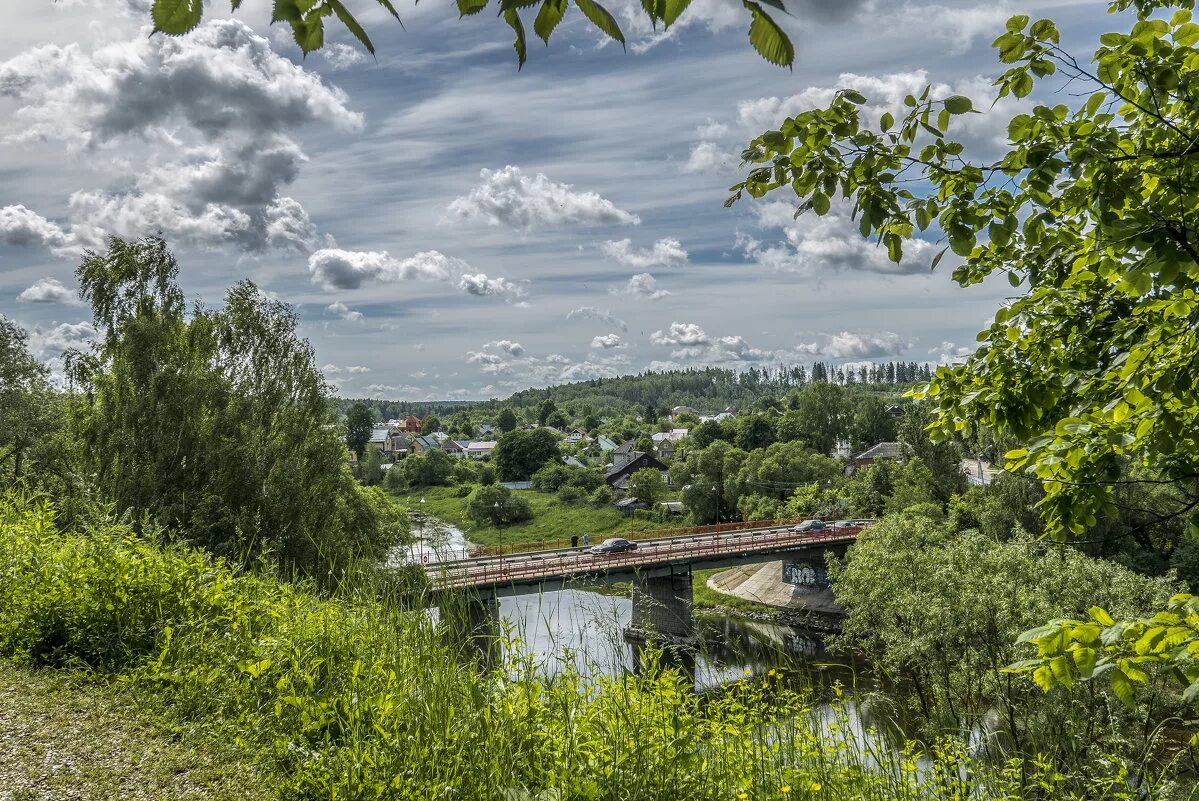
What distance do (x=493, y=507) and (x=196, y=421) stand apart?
4221 centimetres

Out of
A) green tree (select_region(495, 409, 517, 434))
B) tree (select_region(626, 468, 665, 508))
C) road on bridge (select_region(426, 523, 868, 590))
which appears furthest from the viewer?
green tree (select_region(495, 409, 517, 434))

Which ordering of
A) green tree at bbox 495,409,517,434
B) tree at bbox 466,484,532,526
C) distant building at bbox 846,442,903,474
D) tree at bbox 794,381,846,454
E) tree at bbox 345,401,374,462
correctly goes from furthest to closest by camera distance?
green tree at bbox 495,409,517,434, tree at bbox 794,381,846,454, distant building at bbox 846,442,903,474, tree at bbox 345,401,374,462, tree at bbox 466,484,532,526

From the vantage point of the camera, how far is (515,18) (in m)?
1.38

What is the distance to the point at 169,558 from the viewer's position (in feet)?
19.9

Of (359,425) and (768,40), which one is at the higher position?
(768,40)

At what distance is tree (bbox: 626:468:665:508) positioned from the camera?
75312 millimetres

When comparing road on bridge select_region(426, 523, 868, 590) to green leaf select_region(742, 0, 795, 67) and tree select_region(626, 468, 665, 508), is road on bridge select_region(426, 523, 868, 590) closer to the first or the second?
green leaf select_region(742, 0, 795, 67)

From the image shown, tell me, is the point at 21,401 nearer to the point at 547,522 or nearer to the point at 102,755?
the point at 102,755

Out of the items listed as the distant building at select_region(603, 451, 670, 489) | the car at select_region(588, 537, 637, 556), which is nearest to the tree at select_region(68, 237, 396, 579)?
the car at select_region(588, 537, 637, 556)

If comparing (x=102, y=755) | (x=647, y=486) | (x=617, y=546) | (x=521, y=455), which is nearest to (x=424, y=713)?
(x=102, y=755)

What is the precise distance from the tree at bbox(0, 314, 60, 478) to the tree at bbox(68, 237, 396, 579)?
786cm

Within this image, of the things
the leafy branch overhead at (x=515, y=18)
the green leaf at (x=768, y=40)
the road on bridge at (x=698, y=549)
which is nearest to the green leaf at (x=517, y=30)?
the leafy branch overhead at (x=515, y=18)

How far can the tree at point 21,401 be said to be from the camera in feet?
88.8

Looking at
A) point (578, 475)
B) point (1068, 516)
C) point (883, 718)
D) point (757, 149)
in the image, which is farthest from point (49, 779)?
point (578, 475)
